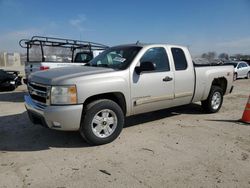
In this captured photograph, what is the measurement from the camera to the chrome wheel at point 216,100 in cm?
698

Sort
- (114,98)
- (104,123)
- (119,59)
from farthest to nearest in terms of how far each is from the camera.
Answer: (119,59) < (114,98) < (104,123)

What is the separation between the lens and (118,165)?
3732 millimetres

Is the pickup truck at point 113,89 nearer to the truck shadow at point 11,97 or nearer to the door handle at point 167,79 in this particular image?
the door handle at point 167,79

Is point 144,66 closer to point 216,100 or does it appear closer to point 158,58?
point 158,58

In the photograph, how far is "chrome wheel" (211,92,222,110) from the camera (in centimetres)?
698

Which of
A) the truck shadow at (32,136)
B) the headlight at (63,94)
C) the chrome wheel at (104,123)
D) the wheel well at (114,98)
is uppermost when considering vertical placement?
the headlight at (63,94)

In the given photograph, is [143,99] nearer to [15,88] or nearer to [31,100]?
[31,100]

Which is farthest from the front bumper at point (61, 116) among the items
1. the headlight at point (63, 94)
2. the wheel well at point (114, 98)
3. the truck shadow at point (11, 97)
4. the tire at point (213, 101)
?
the truck shadow at point (11, 97)

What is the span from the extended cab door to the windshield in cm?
21

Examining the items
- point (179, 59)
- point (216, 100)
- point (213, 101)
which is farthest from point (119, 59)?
point (216, 100)

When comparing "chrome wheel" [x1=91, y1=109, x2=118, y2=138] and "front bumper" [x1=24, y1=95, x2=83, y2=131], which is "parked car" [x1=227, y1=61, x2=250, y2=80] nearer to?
"chrome wheel" [x1=91, y1=109, x2=118, y2=138]

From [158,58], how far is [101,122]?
6.54ft

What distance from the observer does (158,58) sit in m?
5.45

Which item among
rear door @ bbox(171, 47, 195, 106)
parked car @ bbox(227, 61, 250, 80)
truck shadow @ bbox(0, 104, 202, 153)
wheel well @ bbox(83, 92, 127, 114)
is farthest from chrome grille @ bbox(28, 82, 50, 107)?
parked car @ bbox(227, 61, 250, 80)
